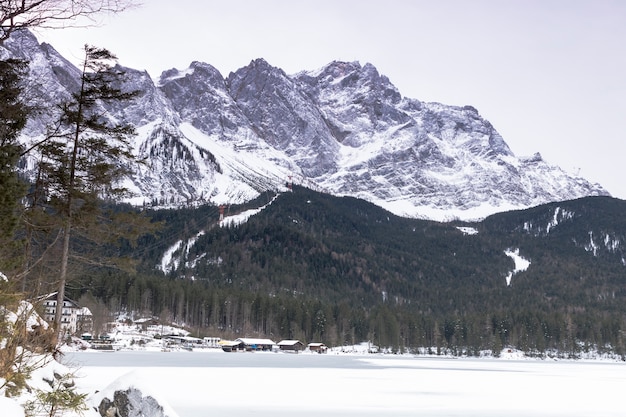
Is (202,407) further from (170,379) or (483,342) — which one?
(483,342)

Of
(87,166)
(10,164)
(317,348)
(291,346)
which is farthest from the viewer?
(317,348)

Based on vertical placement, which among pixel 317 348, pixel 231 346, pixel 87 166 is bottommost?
pixel 317 348

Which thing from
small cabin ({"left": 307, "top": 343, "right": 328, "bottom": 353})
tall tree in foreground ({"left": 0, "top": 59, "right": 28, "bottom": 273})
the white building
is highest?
tall tree in foreground ({"left": 0, "top": 59, "right": 28, "bottom": 273})

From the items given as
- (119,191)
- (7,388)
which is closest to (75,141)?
(119,191)

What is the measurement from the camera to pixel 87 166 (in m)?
23.0

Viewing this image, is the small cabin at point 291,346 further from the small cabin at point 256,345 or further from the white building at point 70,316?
the white building at point 70,316

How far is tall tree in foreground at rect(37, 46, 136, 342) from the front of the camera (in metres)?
22.5

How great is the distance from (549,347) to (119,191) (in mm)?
153592

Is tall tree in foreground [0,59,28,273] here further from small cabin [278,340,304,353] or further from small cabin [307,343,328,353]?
small cabin [307,343,328,353]

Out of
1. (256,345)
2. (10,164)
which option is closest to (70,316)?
(256,345)

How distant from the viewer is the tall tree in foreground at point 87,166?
22.5 metres

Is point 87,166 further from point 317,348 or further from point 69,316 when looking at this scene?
point 317,348

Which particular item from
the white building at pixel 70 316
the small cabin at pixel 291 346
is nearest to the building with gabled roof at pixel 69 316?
the white building at pixel 70 316

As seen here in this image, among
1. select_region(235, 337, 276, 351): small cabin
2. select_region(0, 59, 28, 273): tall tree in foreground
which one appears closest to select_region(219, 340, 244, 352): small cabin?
select_region(235, 337, 276, 351): small cabin
